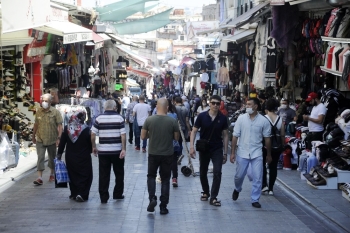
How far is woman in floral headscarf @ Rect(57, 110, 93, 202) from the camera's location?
477 inches

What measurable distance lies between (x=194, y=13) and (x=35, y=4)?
99.3 meters

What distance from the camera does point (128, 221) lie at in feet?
34.3

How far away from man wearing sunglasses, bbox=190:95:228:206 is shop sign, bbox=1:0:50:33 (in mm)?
3981

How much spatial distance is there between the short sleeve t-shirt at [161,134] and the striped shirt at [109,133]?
864mm

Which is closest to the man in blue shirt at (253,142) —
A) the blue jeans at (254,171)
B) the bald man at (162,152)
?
the blue jeans at (254,171)

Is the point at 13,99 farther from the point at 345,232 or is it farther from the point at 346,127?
the point at 345,232

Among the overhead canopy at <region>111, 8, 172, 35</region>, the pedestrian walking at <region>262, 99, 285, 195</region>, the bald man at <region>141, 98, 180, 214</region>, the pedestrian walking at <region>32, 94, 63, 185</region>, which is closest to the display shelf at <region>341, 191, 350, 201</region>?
the pedestrian walking at <region>262, 99, 285, 195</region>

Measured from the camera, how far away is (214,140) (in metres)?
11.9

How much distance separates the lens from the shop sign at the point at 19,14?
44.1 feet

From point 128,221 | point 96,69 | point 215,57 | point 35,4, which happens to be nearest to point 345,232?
point 128,221

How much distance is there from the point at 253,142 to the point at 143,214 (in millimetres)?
2089

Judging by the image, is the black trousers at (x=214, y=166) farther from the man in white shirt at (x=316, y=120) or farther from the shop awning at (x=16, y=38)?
the shop awning at (x=16, y=38)

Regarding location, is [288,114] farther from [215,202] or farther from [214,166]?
[215,202]

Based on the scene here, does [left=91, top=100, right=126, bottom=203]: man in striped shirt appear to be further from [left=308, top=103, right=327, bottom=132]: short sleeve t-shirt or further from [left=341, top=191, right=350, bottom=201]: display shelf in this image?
[left=308, top=103, right=327, bottom=132]: short sleeve t-shirt
